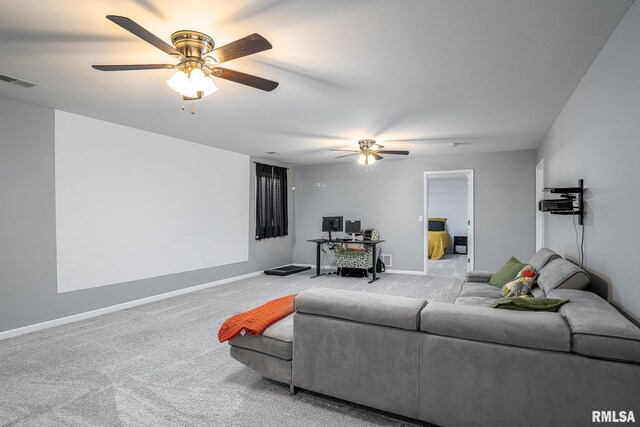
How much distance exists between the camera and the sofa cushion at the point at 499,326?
5.37 ft

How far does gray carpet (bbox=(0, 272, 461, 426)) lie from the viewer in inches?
83.7

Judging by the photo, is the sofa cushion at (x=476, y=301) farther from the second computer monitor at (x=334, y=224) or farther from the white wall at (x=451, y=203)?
the white wall at (x=451, y=203)

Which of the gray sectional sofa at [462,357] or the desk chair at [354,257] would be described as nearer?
the gray sectional sofa at [462,357]

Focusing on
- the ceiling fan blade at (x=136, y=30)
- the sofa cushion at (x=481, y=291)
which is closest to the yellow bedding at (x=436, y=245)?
the sofa cushion at (x=481, y=291)

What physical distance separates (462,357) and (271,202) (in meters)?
6.10

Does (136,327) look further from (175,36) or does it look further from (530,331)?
(530,331)

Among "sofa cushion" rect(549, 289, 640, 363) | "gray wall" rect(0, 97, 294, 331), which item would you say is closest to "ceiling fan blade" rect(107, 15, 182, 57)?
"sofa cushion" rect(549, 289, 640, 363)

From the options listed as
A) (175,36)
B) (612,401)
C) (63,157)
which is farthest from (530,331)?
(63,157)

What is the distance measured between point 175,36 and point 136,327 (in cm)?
312

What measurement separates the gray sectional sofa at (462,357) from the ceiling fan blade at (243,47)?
1.57 meters

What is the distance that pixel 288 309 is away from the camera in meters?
2.80

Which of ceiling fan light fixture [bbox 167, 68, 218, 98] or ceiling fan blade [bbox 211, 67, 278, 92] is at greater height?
ceiling fan blade [bbox 211, 67, 278, 92]

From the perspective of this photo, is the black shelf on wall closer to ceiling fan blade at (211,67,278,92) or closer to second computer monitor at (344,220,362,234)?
ceiling fan blade at (211,67,278,92)

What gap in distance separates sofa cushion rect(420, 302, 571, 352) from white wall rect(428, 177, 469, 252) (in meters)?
9.32
